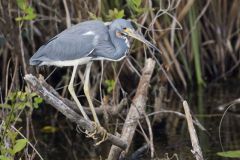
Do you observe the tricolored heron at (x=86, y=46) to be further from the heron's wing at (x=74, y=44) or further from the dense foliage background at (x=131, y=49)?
the dense foliage background at (x=131, y=49)

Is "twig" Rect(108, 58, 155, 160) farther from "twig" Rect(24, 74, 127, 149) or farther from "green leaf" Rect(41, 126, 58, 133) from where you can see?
"green leaf" Rect(41, 126, 58, 133)

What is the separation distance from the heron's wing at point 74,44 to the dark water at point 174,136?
990mm

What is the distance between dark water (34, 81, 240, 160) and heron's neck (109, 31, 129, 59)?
2.88 feet

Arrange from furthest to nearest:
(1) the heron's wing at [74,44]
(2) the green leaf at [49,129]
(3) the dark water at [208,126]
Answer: (2) the green leaf at [49,129] → (3) the dark water at [208,126] → (1) the heron's wing at [74,44]

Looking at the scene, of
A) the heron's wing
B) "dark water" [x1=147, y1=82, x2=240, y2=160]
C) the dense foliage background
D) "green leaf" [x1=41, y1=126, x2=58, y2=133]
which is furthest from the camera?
"green leaf" [x1=41, y1=126, x2=58, y2=133]

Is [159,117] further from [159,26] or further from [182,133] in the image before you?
[159,26]

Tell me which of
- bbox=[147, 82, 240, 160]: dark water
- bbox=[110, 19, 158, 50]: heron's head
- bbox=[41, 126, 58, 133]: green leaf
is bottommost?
bbox=[147, 82, 240, 160]: dark water

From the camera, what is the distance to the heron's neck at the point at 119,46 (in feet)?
14.2

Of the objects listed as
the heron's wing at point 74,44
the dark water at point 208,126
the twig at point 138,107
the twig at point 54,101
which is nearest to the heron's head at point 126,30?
the heron's wing at point 74,44

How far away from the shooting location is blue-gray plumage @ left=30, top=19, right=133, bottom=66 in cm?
434

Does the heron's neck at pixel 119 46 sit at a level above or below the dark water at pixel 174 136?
above

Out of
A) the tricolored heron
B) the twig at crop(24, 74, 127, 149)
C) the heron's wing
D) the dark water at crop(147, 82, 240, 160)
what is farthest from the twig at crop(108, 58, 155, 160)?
the dark water at crop(147, 82, 240, 160)

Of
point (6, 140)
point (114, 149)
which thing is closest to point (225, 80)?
point (114, 149)

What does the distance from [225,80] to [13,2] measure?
2480mm
